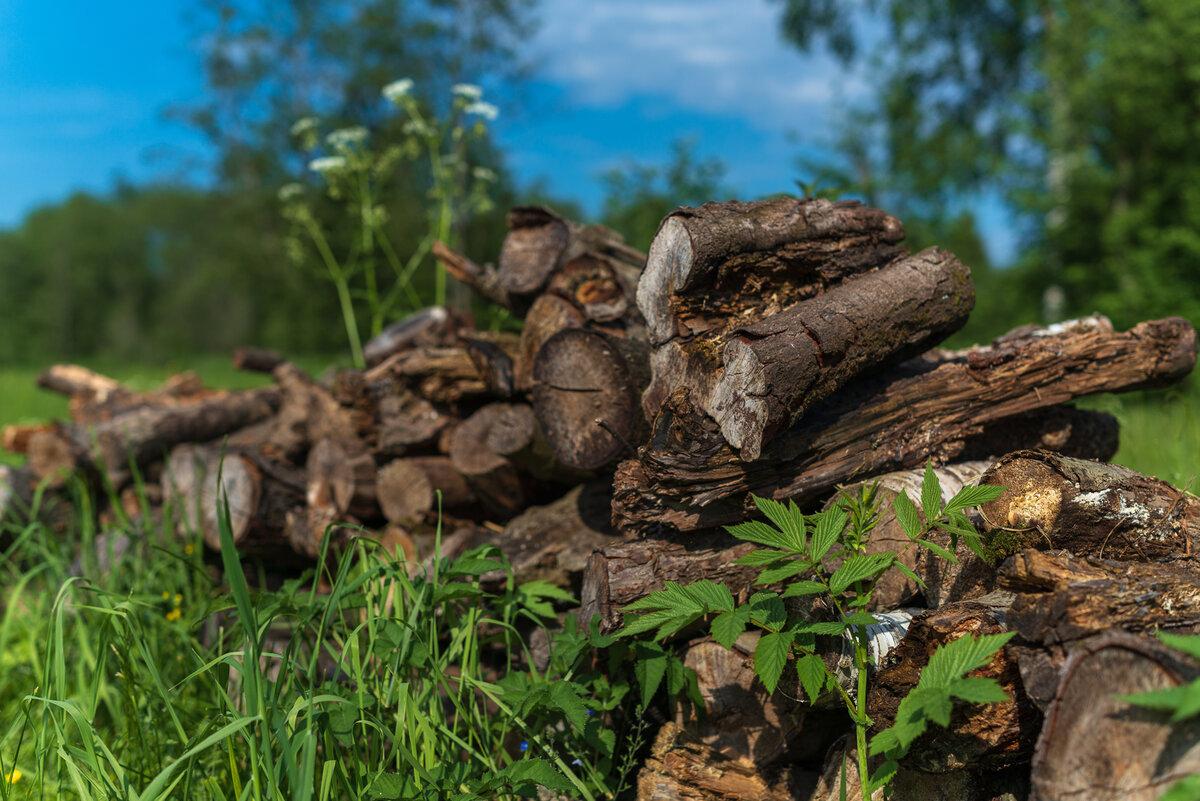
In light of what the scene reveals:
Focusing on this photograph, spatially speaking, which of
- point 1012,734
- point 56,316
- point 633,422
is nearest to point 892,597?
point 1012,734

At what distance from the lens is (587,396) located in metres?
2.74

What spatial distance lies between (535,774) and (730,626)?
1.96ft

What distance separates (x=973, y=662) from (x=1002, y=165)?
45.7ft

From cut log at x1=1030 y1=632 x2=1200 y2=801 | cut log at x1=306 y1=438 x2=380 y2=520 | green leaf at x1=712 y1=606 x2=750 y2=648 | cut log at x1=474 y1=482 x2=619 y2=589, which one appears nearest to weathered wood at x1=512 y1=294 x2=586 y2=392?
cut log at x1=474 y1=482 x2=619 y2=589

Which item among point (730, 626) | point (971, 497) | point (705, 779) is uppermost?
point (971, 497)

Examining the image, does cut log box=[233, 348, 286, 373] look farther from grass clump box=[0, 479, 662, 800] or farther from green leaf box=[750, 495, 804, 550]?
green leaf box=[750, 495, 804, 550]

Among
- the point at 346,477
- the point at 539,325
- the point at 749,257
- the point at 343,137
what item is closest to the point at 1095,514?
the point at 749,257

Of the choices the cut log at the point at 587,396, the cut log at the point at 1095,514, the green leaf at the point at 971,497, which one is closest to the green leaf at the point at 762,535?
the green leaf at the point at 971,497

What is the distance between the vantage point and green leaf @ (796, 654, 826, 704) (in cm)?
162

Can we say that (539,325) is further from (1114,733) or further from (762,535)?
(1114,733)

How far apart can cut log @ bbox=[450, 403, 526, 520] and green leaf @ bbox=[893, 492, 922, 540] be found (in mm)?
1828

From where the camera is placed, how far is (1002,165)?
1297 cm

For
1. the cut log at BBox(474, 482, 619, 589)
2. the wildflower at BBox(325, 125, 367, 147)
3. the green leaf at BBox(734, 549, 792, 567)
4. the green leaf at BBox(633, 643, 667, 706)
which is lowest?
the green leaf at BBox(633, 643, 667, 706)

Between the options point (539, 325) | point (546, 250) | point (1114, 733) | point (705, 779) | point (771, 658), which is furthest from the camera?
point (546, 250)
